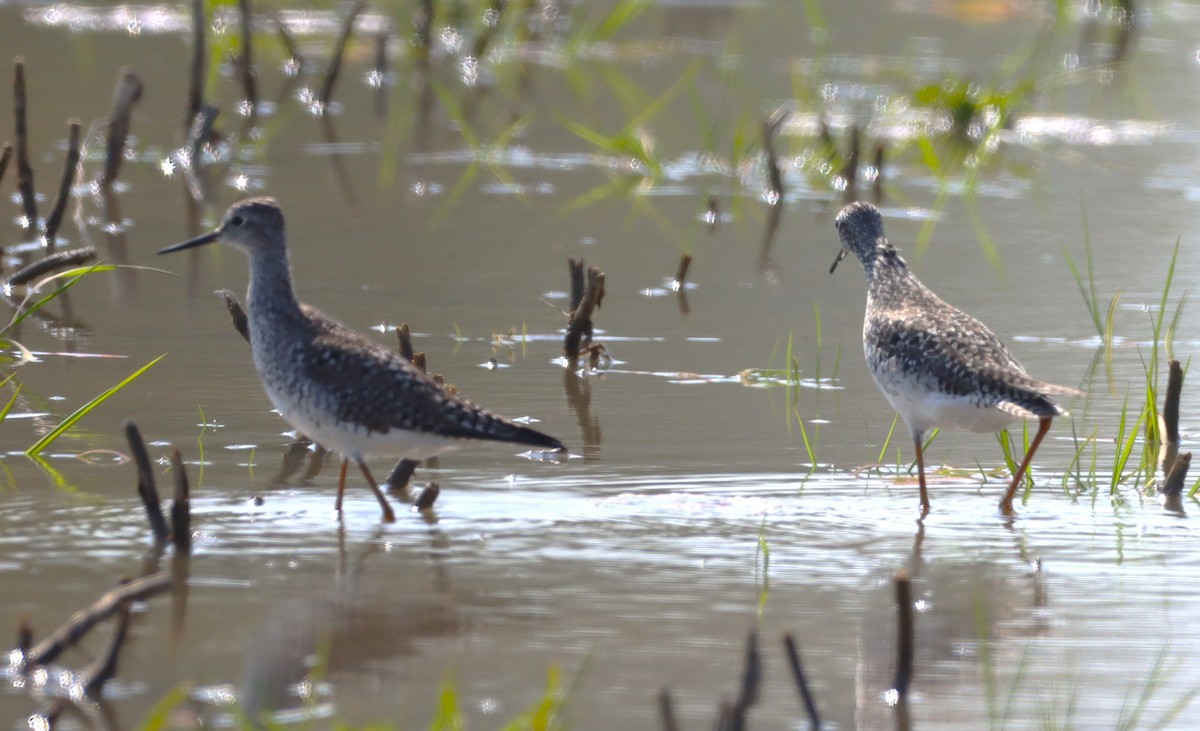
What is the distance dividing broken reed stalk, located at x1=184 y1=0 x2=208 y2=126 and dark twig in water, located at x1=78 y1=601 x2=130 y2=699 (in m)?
8.95

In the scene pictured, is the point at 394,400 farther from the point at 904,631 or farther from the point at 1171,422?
the point at 1171,422

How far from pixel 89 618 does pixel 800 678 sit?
5.90ft

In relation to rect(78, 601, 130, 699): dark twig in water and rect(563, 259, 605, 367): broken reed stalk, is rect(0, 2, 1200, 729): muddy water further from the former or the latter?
rect(563, 259, 605, 367): broken reed stalk

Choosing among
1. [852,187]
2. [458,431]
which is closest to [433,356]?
[458,431]

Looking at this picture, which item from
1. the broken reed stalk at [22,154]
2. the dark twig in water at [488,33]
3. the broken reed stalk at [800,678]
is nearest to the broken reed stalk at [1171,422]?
the broken reed stalk at [800,678]

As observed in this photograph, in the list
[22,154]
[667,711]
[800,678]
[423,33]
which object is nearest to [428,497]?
[800,678]

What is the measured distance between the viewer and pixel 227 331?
362 inches

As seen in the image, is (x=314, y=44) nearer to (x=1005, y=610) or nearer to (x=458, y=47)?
(x=458, y=47)

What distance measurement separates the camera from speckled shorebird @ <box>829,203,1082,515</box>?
678 centimetres

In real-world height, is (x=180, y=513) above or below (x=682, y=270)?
below

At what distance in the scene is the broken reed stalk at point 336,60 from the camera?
49.4 ft

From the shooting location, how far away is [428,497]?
6504mm

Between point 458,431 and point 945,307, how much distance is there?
2371 millimetres

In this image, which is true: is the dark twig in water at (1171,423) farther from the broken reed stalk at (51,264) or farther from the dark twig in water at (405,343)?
the broken reed stalk at (51,264)
